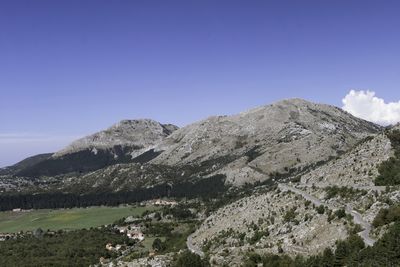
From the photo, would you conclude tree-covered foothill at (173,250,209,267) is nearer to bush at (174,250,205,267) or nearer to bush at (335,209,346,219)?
bush at (174,250,205,267)

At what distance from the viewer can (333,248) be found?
258 feet

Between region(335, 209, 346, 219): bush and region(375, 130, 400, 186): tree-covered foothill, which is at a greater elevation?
region(375, 130, 400, 186): tree-covered foothill

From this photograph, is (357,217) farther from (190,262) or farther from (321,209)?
(190,262)

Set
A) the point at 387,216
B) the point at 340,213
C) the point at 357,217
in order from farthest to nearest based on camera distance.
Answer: the point at 340,213
the point at 357,217
the point at 387,216

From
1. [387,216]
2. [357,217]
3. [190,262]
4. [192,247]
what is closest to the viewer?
[387,216]

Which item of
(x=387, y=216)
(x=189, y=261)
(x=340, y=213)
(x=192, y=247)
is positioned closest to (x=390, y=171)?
(x=340, y=213)

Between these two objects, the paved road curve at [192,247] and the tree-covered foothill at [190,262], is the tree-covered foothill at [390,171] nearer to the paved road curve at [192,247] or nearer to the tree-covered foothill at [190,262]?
the tree-covered foothill at [190,262]

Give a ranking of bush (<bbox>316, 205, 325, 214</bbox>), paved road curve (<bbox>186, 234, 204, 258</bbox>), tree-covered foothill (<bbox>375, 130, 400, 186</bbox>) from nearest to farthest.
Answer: bush (<bbox>316, 205, 325, 214</bbox>), tree-covered foothill (<bbox>375, 130, 400, 186</bbox>), paved road curve (<bbox>186, 234, 204, 258</bbox>)

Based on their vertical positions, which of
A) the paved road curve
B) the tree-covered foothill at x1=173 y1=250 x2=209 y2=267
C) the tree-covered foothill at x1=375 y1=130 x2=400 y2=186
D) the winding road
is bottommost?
the paved road curve

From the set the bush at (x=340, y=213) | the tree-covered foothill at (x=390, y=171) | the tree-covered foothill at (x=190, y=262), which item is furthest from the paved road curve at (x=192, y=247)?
the tree-covered foothill at (x=390, y=171)

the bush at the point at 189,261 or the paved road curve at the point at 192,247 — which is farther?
the paved road curve at the point at 192,247

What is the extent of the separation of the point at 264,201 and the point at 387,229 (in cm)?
6421

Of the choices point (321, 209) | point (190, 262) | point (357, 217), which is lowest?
point (190, 262)

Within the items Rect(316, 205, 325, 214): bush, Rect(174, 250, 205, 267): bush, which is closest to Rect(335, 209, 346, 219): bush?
Rect(316, 205, 325, 214): bush
